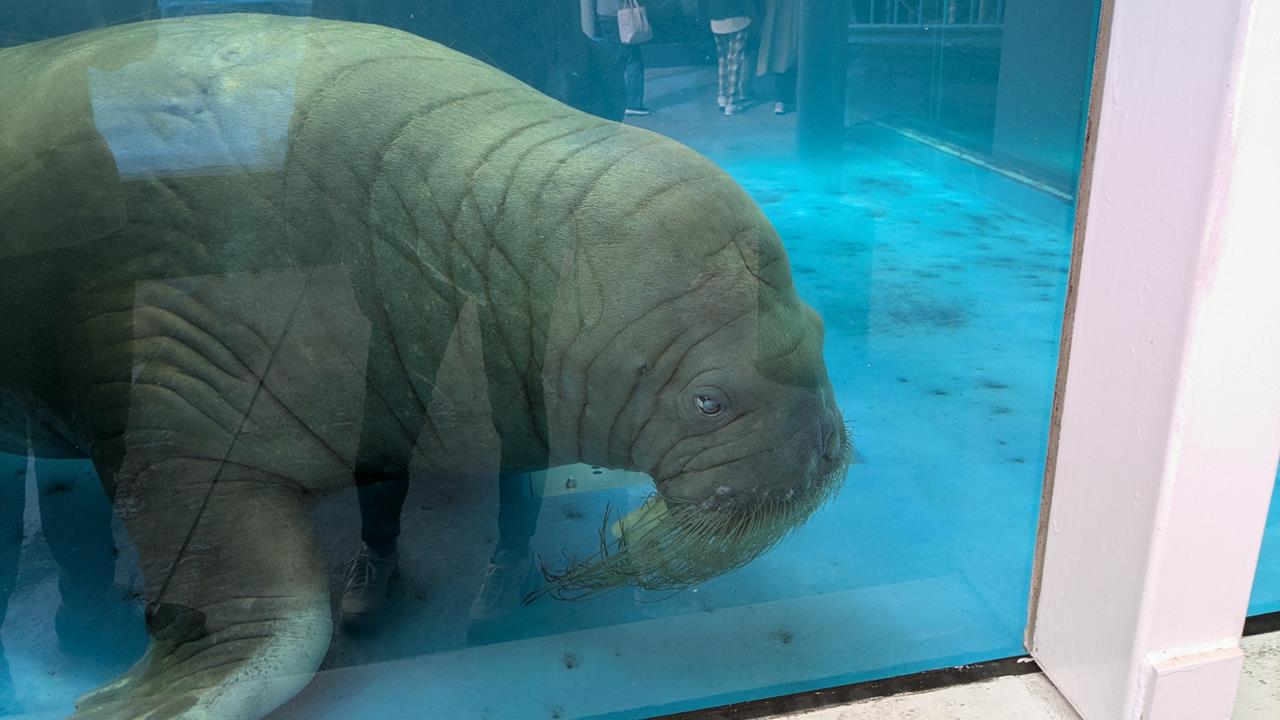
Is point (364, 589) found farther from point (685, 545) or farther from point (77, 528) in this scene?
point (685, 545)

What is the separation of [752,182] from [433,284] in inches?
28.1

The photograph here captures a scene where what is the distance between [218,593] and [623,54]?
1.39 m

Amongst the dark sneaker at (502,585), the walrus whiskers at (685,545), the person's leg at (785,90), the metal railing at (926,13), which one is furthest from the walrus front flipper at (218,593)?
the metal railing at (926,13)

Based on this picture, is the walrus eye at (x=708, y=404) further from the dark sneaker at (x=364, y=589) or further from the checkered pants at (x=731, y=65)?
the dark sneaker at (x=364, y=589)

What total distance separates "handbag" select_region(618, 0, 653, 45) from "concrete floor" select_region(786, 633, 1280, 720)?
4.65 ft

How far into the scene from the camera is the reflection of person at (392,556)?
209 cm

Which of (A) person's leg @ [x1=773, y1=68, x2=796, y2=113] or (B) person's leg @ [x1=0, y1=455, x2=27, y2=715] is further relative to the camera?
(B) person's leg @ [x1=0, y1=455, x2=27, y2=715]

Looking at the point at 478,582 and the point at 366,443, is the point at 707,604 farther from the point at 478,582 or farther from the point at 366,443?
the point at 366,443

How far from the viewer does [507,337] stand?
2037mm

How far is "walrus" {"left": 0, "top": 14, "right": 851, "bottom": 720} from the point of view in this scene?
→ 5.77 ft

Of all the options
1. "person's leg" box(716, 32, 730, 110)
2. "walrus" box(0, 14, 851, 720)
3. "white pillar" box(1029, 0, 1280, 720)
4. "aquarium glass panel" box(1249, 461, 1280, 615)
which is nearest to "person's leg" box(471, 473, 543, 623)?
"walrus" box(0, 14, 851, 720)

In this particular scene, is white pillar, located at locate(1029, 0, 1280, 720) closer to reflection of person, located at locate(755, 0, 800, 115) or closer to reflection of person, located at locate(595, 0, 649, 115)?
reflection of person, located at locate(755, 0, 800, 115)

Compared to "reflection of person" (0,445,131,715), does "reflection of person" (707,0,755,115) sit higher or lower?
higher

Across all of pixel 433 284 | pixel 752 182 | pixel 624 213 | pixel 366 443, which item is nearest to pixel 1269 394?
pixel 752 182
